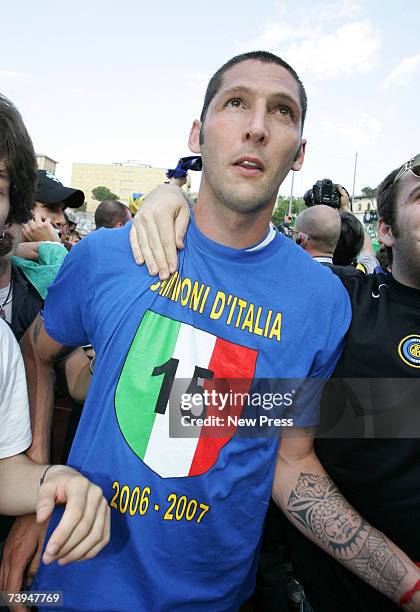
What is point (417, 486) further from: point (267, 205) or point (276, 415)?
point (267, 205)

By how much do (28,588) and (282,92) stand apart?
6.14ft

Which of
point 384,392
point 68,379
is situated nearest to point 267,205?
point 384,392

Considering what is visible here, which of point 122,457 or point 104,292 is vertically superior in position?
point 104,292

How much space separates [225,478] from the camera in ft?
4.52

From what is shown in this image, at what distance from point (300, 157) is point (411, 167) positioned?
0.45 m

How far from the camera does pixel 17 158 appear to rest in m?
1.48

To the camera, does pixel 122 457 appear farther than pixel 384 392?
No

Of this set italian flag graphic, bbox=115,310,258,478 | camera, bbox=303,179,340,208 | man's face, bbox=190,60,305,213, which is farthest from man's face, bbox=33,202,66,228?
camera, bbox=303,179,340,208

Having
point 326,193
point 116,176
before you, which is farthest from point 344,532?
point 116,176

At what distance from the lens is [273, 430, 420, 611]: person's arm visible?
141cm

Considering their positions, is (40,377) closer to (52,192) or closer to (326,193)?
(52,192)

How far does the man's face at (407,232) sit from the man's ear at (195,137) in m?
0.82

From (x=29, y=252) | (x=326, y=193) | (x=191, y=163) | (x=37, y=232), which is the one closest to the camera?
(x=191, y=163)

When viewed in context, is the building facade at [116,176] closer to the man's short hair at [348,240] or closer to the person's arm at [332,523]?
the man's short hair at [348,240]
